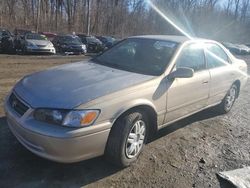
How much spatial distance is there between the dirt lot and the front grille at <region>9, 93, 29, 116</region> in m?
0.63

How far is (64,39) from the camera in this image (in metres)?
21.6

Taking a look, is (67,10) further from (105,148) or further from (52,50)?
(105,148)

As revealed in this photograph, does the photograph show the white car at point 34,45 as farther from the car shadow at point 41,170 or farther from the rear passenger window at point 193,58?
the car shadow at point 41,170

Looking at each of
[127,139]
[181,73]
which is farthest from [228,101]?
[127,139]

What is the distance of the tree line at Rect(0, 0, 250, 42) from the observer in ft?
136

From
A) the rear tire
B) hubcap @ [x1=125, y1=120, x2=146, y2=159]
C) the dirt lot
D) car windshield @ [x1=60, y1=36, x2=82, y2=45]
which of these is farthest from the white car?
hubcap @ [x1=125, y1=120, x2=146, y2=159]

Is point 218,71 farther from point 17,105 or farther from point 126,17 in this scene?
point 126,17

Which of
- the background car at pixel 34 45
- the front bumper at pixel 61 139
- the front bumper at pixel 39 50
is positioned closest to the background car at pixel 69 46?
the background car at pixel 34 45

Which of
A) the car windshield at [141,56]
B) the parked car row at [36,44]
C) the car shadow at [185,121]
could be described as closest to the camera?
the car windshield at [141,56]

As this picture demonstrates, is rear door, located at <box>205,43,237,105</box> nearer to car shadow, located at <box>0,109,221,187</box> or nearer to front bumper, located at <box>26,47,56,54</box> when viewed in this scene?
car shadow, located at <box>0,109,221,187</box>

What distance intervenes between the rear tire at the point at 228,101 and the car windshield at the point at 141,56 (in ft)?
6.87

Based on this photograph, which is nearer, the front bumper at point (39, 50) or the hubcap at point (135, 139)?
the hubcap at point (135, 139)

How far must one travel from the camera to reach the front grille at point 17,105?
330cm

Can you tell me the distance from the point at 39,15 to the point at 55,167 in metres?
41.7
